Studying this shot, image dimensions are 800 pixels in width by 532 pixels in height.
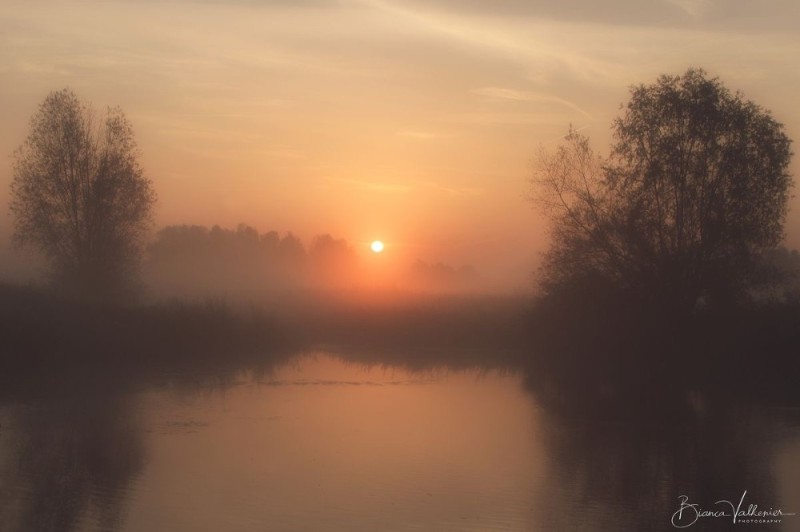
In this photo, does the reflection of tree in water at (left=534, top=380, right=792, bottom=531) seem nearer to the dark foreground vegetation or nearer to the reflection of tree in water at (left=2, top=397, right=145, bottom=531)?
the dark foreground vegetation

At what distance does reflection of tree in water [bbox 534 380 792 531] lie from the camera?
38.1 feet

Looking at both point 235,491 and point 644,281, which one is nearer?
point 235,491

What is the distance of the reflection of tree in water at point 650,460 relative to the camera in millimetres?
11609

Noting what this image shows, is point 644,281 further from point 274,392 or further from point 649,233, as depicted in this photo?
point 274,392

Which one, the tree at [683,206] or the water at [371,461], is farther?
the tree at [683,206]

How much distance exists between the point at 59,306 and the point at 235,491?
1708 cm

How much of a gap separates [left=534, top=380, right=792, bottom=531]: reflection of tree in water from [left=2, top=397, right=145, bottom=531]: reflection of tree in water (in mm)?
5684

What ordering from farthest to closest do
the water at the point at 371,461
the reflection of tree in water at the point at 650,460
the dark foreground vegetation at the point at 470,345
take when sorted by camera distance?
1. the dark foreground vegetation at the point at 470,345
2. the reflection of tree in water at the point at 650,460
3. the water at the point at 371,461

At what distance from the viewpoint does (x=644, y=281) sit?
3055 cm

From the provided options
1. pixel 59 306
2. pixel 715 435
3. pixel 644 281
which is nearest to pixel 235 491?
pixel 715 435

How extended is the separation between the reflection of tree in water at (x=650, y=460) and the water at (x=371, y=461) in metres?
0.05

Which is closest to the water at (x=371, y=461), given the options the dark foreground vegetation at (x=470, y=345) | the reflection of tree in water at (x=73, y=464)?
the reflection of tree in water at (x=73, y=464)

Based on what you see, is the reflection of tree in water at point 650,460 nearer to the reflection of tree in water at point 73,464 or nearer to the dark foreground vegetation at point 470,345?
the dark foreground vegetation at point 470,345

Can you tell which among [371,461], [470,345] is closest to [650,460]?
[371,461]
